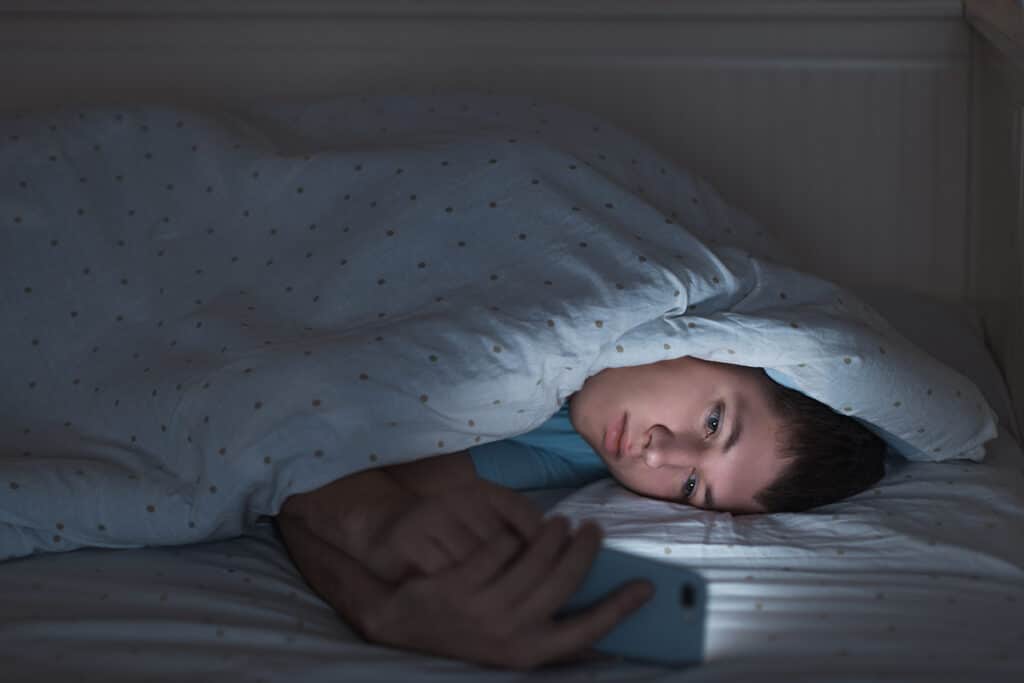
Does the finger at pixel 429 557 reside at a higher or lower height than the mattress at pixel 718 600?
higher

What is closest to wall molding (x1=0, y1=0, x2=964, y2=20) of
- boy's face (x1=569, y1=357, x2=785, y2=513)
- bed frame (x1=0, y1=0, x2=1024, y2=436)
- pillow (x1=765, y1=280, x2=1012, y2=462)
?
bed frame (x1=0, y1=0, x2=1024, y2=436)

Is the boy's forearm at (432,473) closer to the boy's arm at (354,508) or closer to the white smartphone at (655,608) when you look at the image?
the boy's arm at (354,508)

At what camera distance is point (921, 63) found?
1802mm

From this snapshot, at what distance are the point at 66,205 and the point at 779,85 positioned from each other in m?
1.10

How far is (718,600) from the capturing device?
0.97 meters

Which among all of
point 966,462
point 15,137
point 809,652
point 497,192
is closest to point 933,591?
point 809,652

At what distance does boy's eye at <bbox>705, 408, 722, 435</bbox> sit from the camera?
1171 mm

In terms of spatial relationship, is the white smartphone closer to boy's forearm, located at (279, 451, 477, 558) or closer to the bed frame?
boy's forearm, located at (279, 451, 477, 558)

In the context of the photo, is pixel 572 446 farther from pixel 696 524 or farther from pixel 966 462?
pixel 966 462

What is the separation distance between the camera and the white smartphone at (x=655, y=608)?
2.70 feet

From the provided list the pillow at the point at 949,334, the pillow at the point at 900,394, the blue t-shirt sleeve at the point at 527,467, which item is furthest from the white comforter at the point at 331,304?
the pillow at the point at 949,334

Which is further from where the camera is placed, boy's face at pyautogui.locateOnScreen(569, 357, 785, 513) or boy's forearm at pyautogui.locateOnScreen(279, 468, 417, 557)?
boy's face at pyautogui.locateOnScreen(569, 357, 785, 513)

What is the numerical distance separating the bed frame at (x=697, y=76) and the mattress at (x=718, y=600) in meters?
0.72

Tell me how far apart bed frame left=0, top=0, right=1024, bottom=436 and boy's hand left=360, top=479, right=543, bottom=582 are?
109cm
